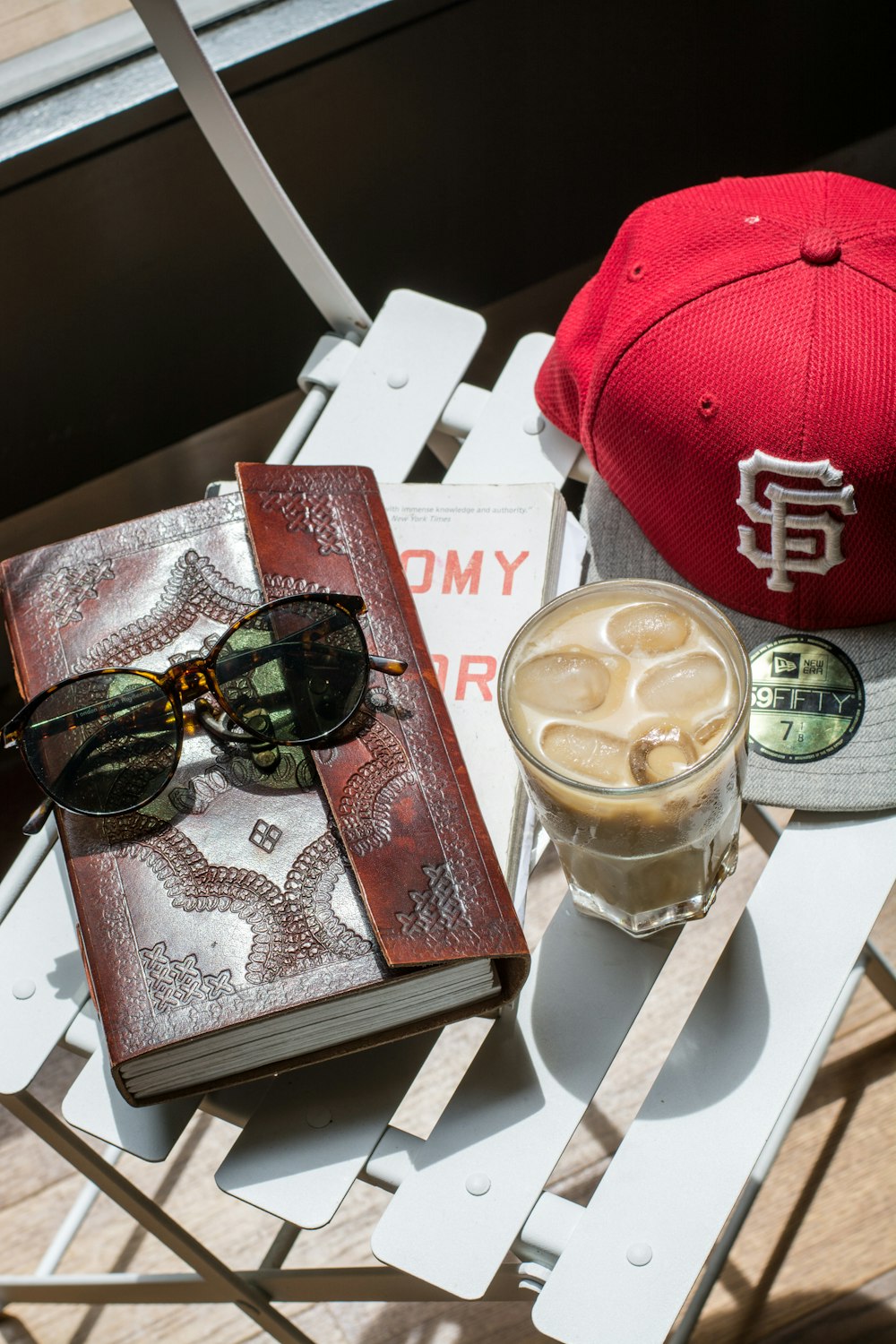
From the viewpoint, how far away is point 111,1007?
1.76 ft

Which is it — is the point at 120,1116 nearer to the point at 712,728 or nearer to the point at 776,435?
the point at 712,728

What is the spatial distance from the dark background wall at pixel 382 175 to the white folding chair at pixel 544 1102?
296 millimetres

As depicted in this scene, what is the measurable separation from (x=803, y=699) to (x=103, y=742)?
1.11 feet

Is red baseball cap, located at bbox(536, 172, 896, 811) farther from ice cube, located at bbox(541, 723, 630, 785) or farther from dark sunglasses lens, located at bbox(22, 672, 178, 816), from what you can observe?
dark sunglasses lens, located at bbox(22, 672, 178, 816)

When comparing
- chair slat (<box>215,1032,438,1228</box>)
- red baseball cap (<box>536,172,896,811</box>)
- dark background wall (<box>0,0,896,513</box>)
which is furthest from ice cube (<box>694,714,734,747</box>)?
dark background wall (<box>0,0,896,513</box>)

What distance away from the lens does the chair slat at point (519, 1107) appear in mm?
565

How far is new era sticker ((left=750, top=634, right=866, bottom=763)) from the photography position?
2.05ft

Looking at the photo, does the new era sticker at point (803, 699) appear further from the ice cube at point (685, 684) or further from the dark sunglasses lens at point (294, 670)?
the dark sunglasses lens at point (294, 670)

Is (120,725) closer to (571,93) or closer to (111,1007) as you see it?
(111,1007)

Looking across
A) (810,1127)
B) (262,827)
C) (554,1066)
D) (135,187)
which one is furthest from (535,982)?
(135,187)

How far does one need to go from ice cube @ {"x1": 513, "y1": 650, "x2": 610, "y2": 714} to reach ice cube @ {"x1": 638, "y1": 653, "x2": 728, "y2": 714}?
19 millimetres

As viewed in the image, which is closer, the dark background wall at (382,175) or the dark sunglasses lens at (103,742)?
the dark sunglasses lens at (103,742)

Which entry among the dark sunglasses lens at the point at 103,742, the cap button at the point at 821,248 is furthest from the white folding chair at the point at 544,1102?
the cap button at the point at 821,248

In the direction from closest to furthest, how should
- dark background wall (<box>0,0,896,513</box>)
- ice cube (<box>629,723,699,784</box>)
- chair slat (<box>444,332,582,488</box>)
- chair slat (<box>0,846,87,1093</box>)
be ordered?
ice cube (<box>629,723,699,784</box>), chair slat (<box>0,846,87,1093</box>), chair slat (<box>444,332,582,488</box>), dark background wall (<box>0,0,896,513</box>)
